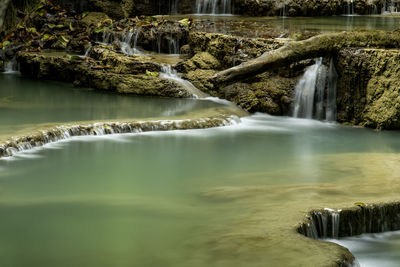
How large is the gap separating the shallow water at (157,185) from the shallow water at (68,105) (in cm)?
128

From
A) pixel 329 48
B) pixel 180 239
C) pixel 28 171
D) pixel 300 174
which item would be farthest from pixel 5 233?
pixel 329 48

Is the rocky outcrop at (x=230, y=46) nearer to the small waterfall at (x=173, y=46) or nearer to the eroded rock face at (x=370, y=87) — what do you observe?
the small waterfall at (x=173, y=46)

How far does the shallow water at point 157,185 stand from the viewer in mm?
5520

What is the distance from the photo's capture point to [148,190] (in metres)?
7.57

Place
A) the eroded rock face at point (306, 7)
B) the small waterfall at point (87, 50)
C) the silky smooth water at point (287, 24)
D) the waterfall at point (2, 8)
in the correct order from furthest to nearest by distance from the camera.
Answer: the eroded rock face at point (306, 7), the small waterfall at point (87, 50), the silky smooth water at point (287, 24), the waterfall at point (2, 8)

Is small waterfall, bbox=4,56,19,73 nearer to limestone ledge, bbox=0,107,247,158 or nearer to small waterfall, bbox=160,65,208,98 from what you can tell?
small waterfall, bbox=160,65,208,98

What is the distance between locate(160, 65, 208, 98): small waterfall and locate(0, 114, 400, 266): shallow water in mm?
2360

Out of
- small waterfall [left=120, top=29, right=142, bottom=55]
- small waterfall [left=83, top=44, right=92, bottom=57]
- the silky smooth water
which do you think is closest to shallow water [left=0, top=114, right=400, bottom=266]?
the silky smooth water

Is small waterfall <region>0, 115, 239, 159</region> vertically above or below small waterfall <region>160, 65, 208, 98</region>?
below

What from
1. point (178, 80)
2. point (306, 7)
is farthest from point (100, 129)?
point (306, 7)

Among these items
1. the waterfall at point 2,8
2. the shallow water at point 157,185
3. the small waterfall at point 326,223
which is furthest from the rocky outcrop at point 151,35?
the small waterfall at point 326,223

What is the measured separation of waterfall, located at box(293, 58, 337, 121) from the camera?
42.6 feet

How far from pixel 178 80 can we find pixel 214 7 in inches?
274

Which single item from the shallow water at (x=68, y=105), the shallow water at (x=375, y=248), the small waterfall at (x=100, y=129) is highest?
the shallow water at (x=68, y=105)
